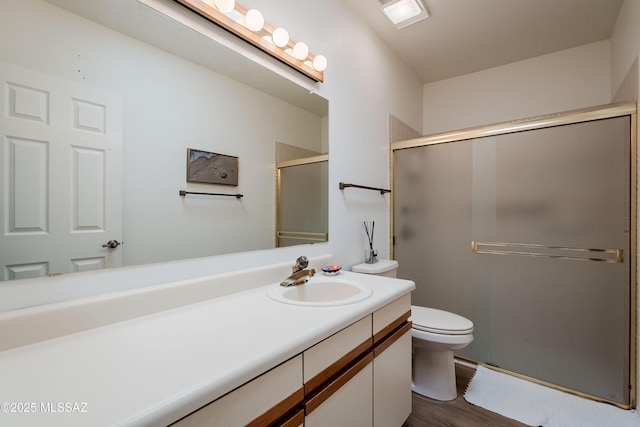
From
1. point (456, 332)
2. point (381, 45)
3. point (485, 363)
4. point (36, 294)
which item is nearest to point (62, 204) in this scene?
point (36, 294)

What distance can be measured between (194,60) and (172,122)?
0.89 feet

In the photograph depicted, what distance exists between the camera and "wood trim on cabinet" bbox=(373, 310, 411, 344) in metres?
1.09

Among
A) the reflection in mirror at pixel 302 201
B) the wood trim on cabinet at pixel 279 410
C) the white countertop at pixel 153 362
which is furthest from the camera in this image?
the reflection in mirror at pixel 302 201

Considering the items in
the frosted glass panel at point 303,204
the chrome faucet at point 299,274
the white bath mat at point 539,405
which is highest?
the frosted glass panel at point 303,204

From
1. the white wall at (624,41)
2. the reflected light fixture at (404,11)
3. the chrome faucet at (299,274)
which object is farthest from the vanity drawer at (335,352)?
the white wall at (624,41)

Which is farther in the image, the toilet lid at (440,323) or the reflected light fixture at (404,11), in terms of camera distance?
the reflected light fixture at (404,11)

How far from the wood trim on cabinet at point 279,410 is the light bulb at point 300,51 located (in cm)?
145

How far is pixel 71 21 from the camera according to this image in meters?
0.80

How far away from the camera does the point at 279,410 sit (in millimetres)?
686

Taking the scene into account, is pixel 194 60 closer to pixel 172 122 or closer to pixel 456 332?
pixel 172 122

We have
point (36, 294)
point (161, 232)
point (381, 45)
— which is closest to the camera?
point (36, 294)

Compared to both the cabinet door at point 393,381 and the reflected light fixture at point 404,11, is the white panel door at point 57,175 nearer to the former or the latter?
the cabinet door at point 393,381

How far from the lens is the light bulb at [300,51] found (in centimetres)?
143

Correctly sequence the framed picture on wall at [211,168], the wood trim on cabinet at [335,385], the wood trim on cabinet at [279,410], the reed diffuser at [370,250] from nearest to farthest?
the wood trim on cabinet at [279,410]
the wood trim on cabinet at [335,385]
the framed picture on wall at [211,168]
the reed diffuser at [370,250]
